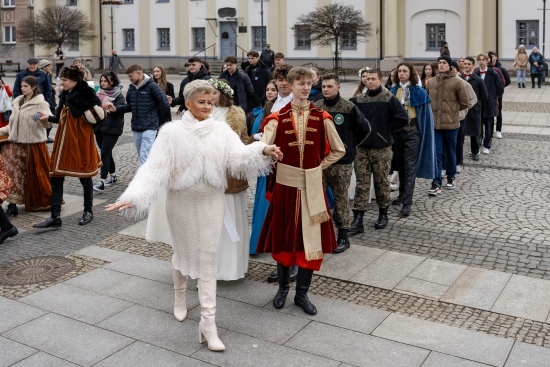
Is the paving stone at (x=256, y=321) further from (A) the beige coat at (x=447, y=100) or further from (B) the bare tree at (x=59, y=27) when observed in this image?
(B) the bare tree at (x=59, y=27)

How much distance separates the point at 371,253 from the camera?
8281 mm

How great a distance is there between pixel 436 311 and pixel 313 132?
1911mm

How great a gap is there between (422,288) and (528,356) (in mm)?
1724

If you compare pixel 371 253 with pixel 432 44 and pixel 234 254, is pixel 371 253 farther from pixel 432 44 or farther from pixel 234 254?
pixel 432 44

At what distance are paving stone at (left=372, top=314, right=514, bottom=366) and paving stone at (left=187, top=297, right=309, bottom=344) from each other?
715 mm

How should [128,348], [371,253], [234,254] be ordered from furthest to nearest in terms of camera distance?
[371,253]
[234,254]
[128,348]

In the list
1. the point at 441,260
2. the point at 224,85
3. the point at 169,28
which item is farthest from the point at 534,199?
the point at 169,28

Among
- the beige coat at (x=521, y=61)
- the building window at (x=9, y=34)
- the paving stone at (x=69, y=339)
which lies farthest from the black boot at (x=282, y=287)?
the building window at (x=9, y=34)

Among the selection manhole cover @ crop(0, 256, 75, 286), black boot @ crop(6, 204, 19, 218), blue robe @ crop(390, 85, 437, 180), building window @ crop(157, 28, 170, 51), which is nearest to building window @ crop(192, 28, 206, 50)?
building window @ crop(157, 28, 170, 51)

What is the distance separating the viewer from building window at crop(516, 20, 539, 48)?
39750mm

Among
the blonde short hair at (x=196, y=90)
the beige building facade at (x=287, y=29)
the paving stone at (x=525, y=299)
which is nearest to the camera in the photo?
the blonde short hair at (x=196, y=90)

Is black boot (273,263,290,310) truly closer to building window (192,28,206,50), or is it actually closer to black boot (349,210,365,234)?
black boot (349,210,365,234)

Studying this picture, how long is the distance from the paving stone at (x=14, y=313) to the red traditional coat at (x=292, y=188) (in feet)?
7.16

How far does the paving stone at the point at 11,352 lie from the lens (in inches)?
218
